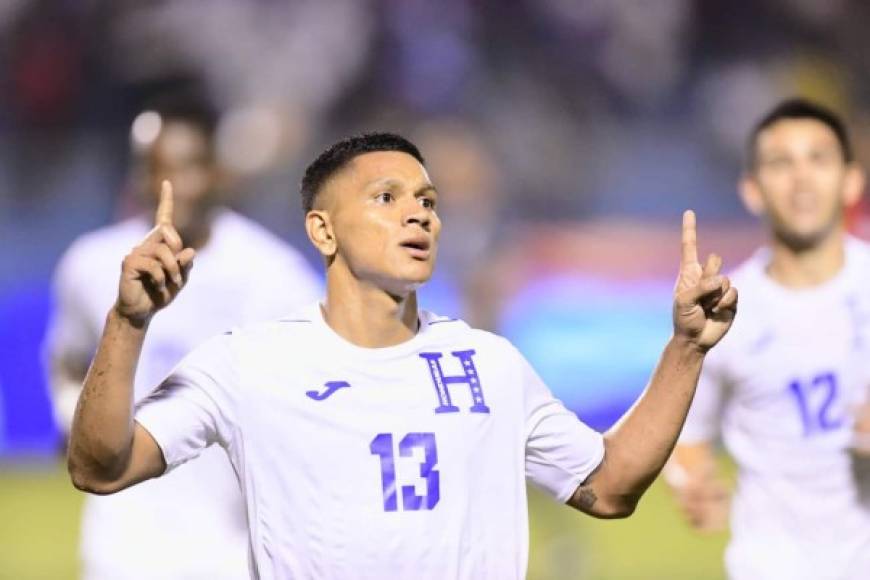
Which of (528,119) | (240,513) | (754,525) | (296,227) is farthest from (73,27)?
(754,525)

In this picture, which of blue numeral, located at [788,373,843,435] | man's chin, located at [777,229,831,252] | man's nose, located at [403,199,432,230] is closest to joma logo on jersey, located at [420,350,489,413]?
man's nose, located at [403,199,432,230]

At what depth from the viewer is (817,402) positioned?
621cm

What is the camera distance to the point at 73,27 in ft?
46.8

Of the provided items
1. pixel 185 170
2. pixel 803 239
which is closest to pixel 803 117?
pixel 803 239

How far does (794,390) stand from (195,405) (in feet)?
9.69

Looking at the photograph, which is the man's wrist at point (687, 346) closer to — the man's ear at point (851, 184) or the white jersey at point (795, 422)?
the white jersey at point (795, 422)

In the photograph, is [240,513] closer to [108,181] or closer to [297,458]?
[297,458]

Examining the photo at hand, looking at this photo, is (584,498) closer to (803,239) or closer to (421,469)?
(421,469)

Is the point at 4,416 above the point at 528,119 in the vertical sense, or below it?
below

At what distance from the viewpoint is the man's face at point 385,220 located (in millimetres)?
4219

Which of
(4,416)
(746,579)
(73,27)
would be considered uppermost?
(73,27)

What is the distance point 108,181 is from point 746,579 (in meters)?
9.04

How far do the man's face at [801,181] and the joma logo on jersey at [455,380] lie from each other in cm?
252

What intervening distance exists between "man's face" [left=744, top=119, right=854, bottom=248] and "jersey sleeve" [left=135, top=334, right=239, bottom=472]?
294 cm
